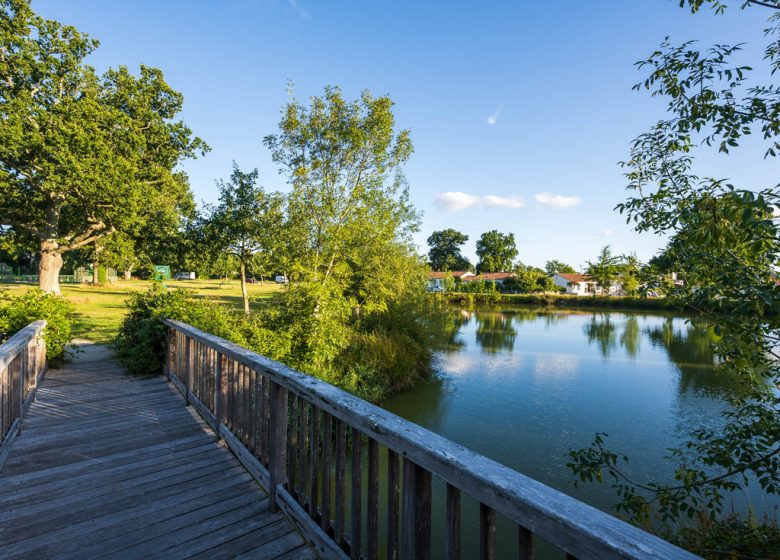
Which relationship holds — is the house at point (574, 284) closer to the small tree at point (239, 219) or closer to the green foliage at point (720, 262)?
the small tree at point (239, 219)

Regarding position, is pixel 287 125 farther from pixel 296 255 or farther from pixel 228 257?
pixel 228 257

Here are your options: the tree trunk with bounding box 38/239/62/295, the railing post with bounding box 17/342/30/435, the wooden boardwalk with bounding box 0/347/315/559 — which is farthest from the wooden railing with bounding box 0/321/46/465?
the tree trunk with bounding box 38/239/62/295

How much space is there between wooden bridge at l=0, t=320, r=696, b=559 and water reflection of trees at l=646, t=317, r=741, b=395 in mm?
7888

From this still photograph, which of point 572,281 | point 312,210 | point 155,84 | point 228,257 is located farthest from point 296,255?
point 572,281

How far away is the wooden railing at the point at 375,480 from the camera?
1021 millimetres

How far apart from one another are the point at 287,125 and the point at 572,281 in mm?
70232

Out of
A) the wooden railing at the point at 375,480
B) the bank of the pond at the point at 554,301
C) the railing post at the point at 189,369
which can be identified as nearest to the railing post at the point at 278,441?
the wooden railing at the point at 375,480

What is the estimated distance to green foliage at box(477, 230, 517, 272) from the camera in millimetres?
89425

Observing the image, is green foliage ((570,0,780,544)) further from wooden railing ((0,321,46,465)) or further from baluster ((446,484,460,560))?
wooden railing ((0,321,46,465))

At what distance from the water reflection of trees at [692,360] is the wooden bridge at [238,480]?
7.89 metres

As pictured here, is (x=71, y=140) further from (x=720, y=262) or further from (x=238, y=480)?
(x=720, y=262)

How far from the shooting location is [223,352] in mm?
3658

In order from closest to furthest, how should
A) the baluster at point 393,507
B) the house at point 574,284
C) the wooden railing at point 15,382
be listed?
the baluster at point 393,507 → the wooden railing at point 15,382 → the house at point 574,284

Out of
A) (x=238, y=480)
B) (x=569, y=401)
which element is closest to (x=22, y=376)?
(x=238, y=480)
